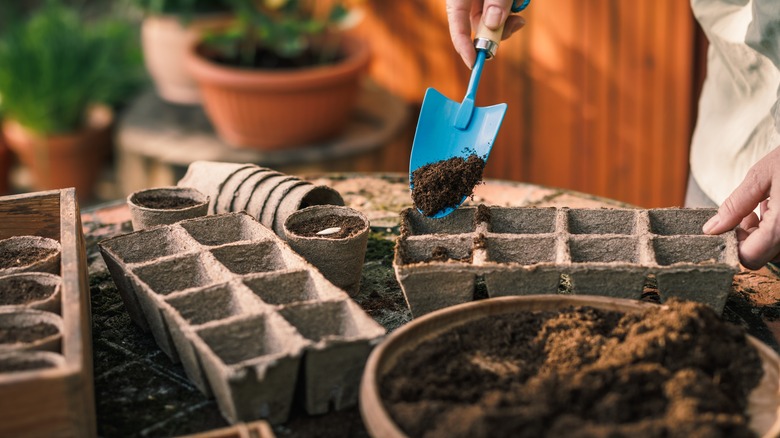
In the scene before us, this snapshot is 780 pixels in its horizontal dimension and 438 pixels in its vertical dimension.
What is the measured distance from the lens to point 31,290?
1800 mm

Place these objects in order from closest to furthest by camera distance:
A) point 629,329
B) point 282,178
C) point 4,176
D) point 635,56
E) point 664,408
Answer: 1. point 664,408
2. point 629,329
3. point 282,178
4. point 635,56
5. point 4,176

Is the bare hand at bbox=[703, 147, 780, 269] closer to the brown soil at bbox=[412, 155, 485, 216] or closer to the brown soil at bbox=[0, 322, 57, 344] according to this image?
the brown soil at bbox=[412, 155, 485, 216]

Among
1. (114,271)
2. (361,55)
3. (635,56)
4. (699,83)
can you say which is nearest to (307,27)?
(361,55)

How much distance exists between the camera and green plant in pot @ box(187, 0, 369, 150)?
4.61 meters

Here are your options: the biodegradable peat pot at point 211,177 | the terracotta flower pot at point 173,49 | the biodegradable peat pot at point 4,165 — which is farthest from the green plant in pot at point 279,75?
the biodegradable peat pot at point 211,177

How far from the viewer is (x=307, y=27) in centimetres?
479

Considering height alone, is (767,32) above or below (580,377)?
above

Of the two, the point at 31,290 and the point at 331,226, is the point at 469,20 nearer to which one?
the point at 331,226

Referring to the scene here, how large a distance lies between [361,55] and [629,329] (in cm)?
343

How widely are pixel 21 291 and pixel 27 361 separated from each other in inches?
13.1

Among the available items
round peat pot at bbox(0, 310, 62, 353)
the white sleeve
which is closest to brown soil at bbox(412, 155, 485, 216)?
the white sleeve

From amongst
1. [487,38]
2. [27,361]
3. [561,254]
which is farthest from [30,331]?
[487,38]

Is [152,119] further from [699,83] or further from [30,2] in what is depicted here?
[699,83]

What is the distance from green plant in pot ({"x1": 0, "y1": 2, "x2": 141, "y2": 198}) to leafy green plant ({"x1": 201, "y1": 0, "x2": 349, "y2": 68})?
109 centimetres
